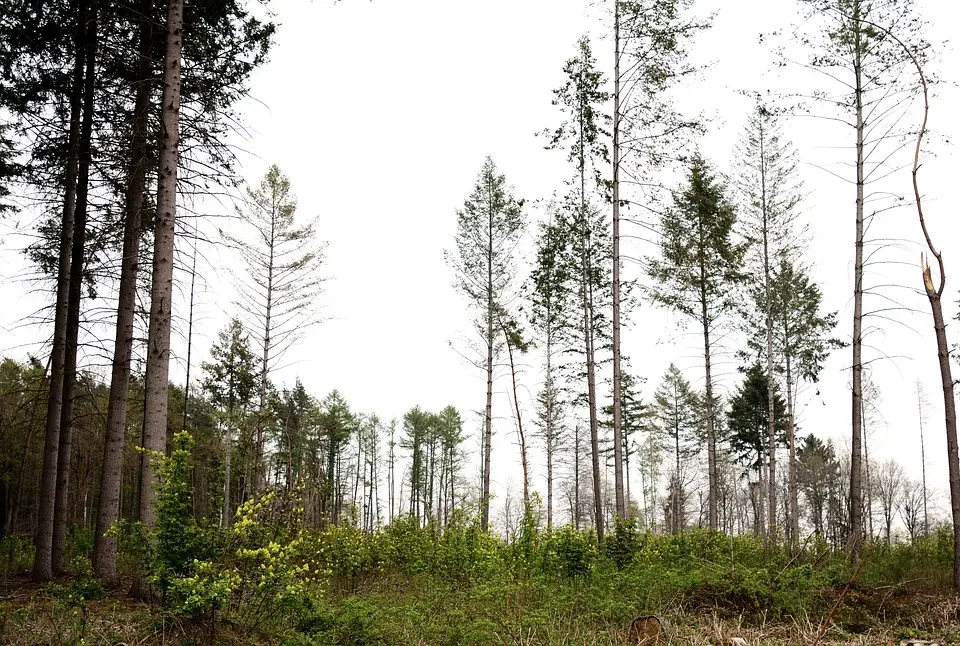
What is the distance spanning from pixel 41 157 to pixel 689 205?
38.9 ft

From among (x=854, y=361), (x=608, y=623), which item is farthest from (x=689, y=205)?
(x=608, y=623)

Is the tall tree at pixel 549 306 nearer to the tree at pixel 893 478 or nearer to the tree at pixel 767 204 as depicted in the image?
the tree at pixel 767 204

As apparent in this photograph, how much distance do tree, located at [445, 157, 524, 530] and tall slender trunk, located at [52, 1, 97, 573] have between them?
34.3 ft

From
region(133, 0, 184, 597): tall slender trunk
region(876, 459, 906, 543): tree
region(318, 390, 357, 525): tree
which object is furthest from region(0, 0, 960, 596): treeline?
region(876, 459, 906, 543): tree

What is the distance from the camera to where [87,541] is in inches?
667

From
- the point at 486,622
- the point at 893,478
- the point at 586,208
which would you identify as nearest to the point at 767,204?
the point at 586,208

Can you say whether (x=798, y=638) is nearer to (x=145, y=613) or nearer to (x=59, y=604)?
(x=145, y=613)

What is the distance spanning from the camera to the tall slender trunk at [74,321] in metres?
9.81

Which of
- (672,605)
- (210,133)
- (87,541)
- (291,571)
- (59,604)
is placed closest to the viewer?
(291,571)

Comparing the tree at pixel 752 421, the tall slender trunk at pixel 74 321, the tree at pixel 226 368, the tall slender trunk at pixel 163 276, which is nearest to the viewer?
the tall slender trunk at pixel 163 276

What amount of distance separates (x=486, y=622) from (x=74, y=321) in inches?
338

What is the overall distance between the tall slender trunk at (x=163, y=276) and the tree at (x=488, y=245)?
11.8 metres

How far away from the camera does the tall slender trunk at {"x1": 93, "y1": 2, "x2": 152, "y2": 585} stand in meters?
7.90

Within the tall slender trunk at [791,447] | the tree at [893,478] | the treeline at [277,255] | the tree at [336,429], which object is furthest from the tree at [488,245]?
the tree at [893,478]
